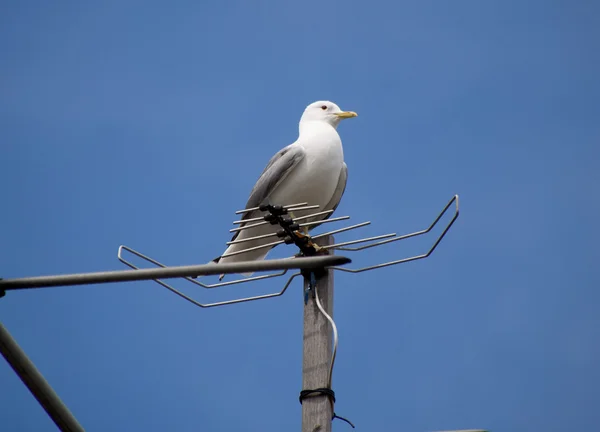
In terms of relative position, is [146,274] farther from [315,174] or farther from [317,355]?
[315,174]

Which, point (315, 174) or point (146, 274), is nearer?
point (146, 274)

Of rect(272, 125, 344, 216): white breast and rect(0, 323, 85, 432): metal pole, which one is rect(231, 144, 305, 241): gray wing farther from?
rect(0, 323, 85, 432): metal pole

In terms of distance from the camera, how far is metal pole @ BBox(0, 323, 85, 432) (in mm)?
4684

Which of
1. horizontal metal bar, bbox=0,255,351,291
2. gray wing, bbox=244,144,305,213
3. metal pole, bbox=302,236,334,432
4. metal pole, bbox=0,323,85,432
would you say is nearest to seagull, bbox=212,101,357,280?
gray wing, bbox=244,144,305,213

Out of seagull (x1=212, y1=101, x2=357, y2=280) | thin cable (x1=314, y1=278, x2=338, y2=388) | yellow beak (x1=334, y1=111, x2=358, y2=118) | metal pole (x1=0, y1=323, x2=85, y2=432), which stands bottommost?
metal pole (x1=0, y1=323, x2=85, y2=432)

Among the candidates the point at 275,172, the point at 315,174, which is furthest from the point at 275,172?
the point at 315,174

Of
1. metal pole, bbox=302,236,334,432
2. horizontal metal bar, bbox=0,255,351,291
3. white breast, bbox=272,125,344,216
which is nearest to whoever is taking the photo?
horizontal metal bar, bbox=0,255,351,291

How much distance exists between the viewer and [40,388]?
4.69 meters

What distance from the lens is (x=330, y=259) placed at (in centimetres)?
525

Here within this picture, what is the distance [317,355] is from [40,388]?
1530mm

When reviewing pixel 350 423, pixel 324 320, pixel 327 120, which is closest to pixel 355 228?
pixel 324 320

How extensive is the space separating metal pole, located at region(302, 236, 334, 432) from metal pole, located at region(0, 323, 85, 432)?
1.25 m

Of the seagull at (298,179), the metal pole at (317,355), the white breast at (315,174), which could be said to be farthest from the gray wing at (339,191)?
the metal pole at (317,355)

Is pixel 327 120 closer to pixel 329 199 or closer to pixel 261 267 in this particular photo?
pixel 329 199
